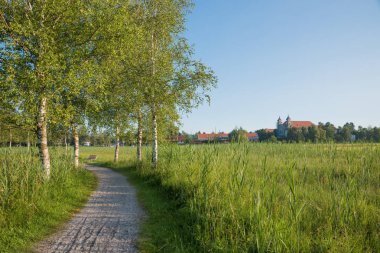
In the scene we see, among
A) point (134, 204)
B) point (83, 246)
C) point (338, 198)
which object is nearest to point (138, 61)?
point (134, 204)

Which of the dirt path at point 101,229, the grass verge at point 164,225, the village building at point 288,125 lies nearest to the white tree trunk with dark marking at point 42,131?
the dirt path at point 101,229

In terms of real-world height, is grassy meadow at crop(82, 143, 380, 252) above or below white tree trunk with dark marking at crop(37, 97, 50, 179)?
below

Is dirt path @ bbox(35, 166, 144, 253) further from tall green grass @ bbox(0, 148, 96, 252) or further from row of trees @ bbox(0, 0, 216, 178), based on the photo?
row of trees @ bbox(0, 0, 216, 178)

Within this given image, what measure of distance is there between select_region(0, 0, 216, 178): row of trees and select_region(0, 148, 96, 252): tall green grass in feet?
3.85

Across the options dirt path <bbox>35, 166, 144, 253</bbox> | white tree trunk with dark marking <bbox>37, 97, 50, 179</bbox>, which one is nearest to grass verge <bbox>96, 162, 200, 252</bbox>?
dirt path <bbox>35, 166, 144, 253</bbox>

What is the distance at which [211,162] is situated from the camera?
29.3ft

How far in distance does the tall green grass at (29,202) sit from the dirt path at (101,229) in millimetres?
455

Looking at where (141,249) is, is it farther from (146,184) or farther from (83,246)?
(146,184)

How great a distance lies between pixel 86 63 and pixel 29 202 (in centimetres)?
692

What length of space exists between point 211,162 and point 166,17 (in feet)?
44.5

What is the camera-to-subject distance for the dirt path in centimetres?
651

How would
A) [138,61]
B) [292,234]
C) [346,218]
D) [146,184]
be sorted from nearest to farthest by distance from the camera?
[292,234] < [346,218] < [146,184] < [138,61]

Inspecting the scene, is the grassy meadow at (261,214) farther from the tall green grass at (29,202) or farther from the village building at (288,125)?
the village building at (288,125)

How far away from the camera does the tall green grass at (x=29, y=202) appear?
278 inches
